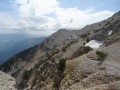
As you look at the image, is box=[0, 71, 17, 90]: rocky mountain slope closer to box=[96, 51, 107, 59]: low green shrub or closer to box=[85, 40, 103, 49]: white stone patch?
box=[96, 51, 107, 59]: low green shrub

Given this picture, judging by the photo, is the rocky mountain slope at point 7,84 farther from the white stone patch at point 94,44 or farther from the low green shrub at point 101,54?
the white stone patch at point 94,44

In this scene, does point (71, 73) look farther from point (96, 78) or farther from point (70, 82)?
point (96, 78)

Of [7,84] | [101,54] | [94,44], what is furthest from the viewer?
[94,44]

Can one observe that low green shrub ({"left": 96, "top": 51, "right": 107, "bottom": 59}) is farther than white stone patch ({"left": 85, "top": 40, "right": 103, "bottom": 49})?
No

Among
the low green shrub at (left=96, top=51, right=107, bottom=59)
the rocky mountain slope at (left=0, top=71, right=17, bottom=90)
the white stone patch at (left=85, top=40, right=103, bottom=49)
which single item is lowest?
the rocky mountain slope at (left=0, top=71, right=17, bottom=90)

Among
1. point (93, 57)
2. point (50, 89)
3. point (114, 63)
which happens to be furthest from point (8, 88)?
point (114, 63)

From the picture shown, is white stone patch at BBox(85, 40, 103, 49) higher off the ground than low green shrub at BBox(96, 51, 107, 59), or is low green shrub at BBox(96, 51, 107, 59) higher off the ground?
low green shrub at BBox(96, 51, 107, 59)

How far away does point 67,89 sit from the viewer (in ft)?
90.0

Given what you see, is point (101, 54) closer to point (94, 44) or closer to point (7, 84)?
point (7, 84)

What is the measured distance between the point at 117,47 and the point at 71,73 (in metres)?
9.45

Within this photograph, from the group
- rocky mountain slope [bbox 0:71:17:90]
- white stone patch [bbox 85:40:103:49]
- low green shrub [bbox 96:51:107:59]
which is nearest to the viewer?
low green shrub [bbox 96:51:107:59]

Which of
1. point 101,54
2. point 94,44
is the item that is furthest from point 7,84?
point 94,44

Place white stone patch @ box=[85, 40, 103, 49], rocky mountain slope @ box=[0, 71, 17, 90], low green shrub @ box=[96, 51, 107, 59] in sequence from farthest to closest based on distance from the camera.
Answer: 1. white stone patch @ box=[85, 40, 103, 49]
2. rocky mountain slope @ box=[0, 71, 17, 90]
3. low green shrub @ box=[96, 51, 107, 59]

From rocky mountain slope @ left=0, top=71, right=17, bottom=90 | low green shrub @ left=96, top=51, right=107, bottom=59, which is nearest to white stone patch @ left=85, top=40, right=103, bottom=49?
rocky mountain slope @ left=0, top=71, right=17, bottom=90
